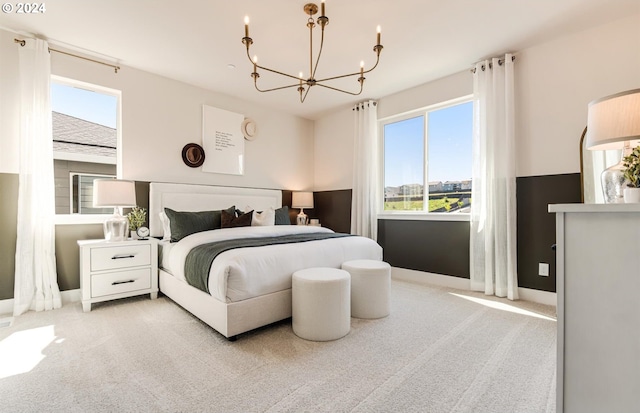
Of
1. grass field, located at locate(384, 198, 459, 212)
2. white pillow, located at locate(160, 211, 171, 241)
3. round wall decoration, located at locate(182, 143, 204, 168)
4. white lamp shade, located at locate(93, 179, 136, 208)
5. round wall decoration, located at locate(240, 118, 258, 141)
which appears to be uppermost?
round wall decoration, located at locate(240, 118, 258, 141)

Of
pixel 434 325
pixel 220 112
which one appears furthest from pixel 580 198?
pixel 220 112

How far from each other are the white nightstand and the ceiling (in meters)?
2.07

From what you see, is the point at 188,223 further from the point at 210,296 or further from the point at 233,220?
the point at 210,296

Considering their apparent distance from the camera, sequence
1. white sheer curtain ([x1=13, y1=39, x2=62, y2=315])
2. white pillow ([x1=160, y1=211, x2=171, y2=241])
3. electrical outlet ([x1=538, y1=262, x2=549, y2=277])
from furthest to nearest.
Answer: white pillow ([x1=160, y1=211, x2=171, y2=241]), electrical outlet ([x1=538, y1=262, x2=549, y2=277]), white sheer curtain ([x1=13, y1=39, x2=62, y2=315])

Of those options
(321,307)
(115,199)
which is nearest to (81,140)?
(115,199)

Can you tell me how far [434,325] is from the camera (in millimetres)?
2480

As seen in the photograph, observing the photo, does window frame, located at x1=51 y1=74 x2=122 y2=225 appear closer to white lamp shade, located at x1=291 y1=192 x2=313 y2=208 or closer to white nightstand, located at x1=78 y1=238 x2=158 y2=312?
white nightstand, located at x1=78 y1=238 x2=158 y2=312

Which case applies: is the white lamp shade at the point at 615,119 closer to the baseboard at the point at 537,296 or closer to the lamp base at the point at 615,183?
the lamp base at the point at 615,183

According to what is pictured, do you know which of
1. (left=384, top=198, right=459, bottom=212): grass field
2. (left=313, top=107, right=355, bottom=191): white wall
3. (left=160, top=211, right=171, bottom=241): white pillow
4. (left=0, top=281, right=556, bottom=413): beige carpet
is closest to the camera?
(left=0, top=281, right=556, bottom=413): beige carpet

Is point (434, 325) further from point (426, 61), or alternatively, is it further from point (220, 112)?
point (220, 112)

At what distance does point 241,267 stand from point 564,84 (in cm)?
357

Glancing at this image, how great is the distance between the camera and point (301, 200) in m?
5.07

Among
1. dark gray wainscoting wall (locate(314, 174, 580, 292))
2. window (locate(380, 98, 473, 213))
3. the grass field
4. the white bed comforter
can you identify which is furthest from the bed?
window (locate(380, 98, 473, 213))

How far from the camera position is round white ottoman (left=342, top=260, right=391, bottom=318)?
2.62m
